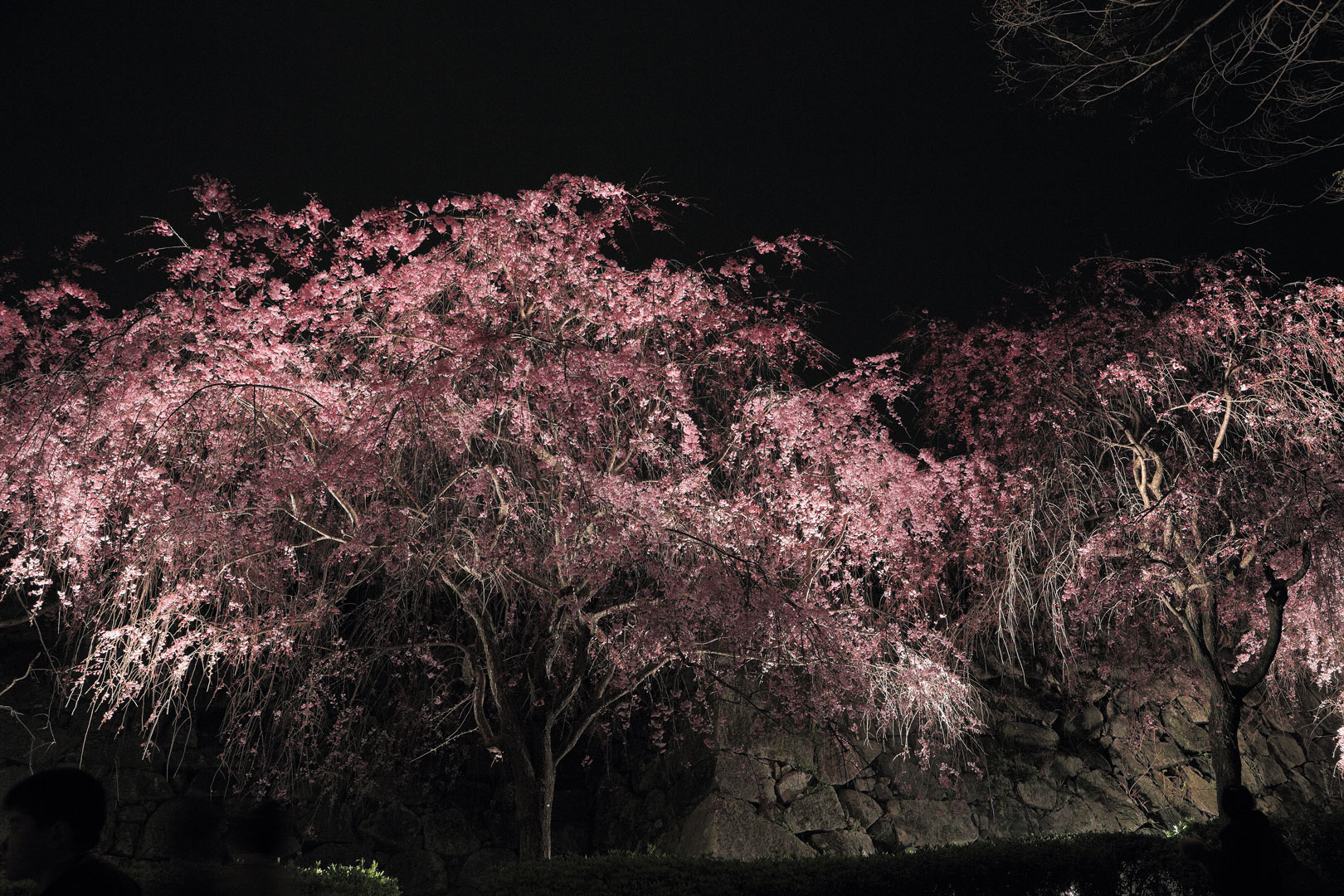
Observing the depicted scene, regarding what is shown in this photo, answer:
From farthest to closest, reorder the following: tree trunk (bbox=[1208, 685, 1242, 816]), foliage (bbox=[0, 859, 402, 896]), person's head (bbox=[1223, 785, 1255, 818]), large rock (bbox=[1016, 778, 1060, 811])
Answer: large rock (bbox=[1016, 778, 1060, 811]) < tree trunk (bbox=[1208, 685, 1242, 816]) < foliage (bbox=[0, 859, 402, 896]) < person's head (bbox=[1223, 785, 1255, 818])

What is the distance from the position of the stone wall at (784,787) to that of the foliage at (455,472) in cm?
112

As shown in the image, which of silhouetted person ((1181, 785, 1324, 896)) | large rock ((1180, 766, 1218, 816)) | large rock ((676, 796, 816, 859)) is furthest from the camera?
large rock ((1180, 766, 1218, 816))

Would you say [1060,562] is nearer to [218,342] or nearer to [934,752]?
[934,752]

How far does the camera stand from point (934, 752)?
1066 cm

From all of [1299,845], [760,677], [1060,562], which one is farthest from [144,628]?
[1299,845]

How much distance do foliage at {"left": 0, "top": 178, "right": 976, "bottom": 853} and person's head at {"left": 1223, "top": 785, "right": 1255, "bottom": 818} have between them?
2787 millimetres

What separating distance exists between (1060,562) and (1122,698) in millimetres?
4627

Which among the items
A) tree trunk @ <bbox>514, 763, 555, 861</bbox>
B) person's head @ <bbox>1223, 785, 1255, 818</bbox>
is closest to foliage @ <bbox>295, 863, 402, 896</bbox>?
tree trunk @ <bbox>514, 763, 555, 861</bbox>

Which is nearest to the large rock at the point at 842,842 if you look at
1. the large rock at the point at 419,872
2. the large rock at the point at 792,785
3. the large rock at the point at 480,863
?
the large rock at the point at 792,785

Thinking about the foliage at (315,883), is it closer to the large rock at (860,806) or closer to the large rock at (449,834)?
the large rock at (449,834)

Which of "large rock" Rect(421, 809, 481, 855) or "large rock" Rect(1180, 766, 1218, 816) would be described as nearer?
"large rock" Rect(421, 809, 481, 855)

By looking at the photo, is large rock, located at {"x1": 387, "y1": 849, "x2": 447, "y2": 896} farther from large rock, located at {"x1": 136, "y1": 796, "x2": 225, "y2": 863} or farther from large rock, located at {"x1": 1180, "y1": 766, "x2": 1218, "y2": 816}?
large rock, located at {"x1": 1180, "y1": 766, "x2": 1218, "y2": 816}

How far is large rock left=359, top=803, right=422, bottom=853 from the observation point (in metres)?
9.32

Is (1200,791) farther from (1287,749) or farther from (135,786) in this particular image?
(135,786)
